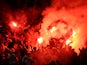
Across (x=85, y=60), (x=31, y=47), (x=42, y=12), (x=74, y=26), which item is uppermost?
(x=42, y=12)

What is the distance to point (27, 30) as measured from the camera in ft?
48.3

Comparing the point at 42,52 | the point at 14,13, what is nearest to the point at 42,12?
the point at 14,13

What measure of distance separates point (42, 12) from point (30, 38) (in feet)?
5.28

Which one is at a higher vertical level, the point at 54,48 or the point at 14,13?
the point at 14,13

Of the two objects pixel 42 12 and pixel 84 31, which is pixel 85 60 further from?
pixel 42 12

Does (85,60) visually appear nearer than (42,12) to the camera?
Yes

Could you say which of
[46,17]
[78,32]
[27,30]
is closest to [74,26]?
[78,32]

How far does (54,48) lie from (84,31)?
82.8 inches

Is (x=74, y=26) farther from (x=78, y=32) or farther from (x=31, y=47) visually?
(x=31, y=47)

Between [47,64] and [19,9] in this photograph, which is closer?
[47,64]

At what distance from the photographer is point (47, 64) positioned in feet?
43.0

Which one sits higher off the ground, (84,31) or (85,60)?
(84,31)

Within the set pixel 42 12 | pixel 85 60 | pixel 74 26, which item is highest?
pixel 42 12

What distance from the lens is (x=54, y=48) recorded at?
45.1 feet
